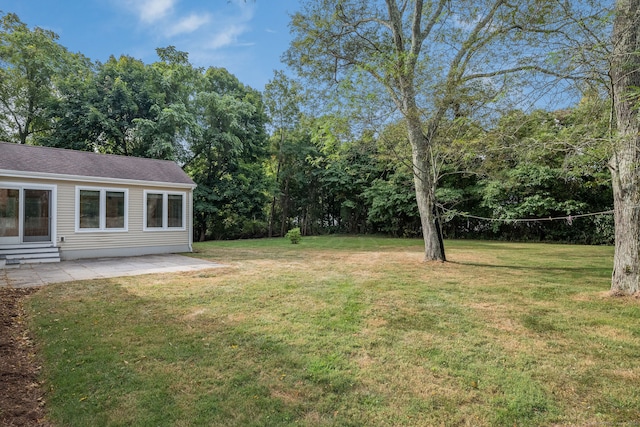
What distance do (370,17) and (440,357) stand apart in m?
9.16

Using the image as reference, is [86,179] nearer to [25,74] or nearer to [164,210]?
[164,210]

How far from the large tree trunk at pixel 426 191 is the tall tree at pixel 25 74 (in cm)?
1672

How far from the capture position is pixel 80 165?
955 centimetres

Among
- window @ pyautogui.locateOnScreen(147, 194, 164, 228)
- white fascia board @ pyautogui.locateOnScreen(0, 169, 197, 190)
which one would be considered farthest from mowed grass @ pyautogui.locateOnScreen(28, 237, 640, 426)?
window @ pyautogui.locateOnScreen(147, 194, 164, 228)

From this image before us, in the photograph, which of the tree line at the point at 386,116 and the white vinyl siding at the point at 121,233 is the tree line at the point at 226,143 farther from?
the white vinyl siding at the point at 121,233

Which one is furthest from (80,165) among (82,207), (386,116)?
(386,116)

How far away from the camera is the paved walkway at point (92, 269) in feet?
20.5

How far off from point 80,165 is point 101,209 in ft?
4.92

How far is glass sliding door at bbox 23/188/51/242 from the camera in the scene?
347 inches

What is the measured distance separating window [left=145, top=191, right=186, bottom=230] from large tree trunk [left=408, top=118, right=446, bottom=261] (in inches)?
307

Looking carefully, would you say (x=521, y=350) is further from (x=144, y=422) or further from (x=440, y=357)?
(x=144, y=422)

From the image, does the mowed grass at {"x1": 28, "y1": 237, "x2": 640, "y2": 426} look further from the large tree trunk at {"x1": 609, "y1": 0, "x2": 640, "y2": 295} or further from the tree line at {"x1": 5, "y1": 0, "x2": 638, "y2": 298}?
the tree line at {"x1": 5, "y1": 0, "x2": 638, "y2": 298}

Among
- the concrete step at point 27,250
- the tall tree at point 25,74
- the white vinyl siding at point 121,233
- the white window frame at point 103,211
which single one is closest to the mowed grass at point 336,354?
the concrete step at point 27,250

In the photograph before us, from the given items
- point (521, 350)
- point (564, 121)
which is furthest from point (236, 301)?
point (564, 121)
